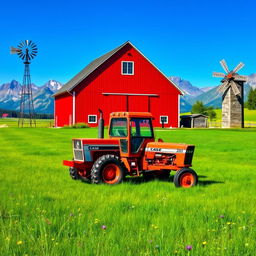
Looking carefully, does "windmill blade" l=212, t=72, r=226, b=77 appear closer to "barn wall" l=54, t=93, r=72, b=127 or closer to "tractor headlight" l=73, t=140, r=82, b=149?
"barn wall" l=54, t=93, r=72, b=127

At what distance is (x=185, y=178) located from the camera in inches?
403

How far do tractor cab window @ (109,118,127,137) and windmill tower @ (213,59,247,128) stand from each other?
55536 mm

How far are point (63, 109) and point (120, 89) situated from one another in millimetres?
9859

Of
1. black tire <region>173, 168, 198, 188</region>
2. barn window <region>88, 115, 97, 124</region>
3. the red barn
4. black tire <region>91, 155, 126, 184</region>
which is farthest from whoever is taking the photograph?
barn window <region>88, 115, 97, 124</region>

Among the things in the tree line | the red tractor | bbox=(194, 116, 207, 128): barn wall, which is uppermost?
the tree line

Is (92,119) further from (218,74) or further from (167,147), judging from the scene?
(167,147)

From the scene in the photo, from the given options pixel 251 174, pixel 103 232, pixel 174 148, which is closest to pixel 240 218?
pixel 103 232

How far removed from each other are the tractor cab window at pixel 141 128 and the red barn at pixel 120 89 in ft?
134

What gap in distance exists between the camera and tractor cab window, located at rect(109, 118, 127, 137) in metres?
11.0

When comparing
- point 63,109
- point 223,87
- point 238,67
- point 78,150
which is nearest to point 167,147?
point 78,150

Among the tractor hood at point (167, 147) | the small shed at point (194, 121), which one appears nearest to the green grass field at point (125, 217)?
the tractor hood at point (167, 147)

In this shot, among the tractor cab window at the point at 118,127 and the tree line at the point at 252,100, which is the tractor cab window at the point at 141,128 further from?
the tree line at the point at 252,100

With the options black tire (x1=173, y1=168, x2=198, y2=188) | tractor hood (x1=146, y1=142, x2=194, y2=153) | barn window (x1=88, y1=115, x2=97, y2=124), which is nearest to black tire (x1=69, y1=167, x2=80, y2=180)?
tractor hood (x1=146, y1=142, x2=194, y2=153)

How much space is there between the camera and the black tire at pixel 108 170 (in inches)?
406
